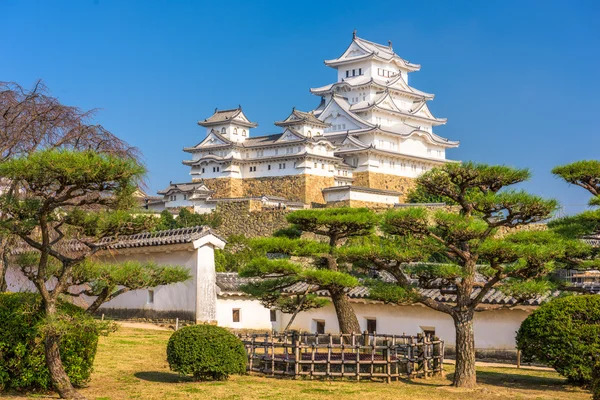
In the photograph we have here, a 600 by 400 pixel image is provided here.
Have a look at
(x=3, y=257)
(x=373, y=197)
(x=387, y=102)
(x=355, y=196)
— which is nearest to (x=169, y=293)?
(x=3, y=257)

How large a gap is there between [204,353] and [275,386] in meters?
1.31

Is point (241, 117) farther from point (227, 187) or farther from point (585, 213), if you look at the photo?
point (585, 213)

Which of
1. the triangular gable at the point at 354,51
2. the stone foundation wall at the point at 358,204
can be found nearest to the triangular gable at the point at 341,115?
the triangular gable at the point at 354,51

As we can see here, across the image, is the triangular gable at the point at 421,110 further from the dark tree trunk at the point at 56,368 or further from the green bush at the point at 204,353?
the dark tree trunk at the point at 56,368

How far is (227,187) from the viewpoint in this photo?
50.4 metres

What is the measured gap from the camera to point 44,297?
1041 cm

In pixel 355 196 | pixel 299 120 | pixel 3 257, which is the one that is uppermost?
pixel 299 120

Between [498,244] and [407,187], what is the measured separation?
40.3 metres

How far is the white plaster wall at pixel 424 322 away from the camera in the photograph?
56.9 feet

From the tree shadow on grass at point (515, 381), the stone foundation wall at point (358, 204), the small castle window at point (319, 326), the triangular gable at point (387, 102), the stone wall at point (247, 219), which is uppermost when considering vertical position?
the triangular gable at point (387, 102)

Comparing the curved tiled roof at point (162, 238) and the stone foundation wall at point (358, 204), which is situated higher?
the stone foundation wall at point (358, 204)

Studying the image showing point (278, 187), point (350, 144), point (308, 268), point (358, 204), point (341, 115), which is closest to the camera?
point (308, 268)

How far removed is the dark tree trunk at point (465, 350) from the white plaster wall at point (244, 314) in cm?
910

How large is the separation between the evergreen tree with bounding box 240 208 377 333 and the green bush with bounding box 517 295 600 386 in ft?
11.0
